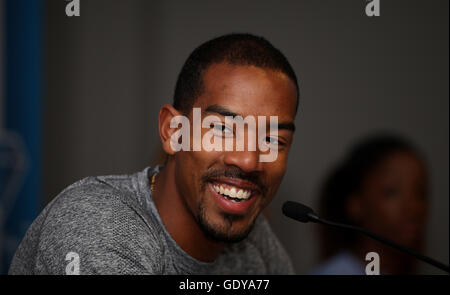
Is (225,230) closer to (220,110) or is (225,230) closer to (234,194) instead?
(234,194)

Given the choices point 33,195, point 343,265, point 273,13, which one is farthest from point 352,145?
point 33,195

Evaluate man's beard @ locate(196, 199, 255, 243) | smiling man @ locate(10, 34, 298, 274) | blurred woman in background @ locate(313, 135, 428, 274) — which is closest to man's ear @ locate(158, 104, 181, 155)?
smiling man @ locate(10, 34, 298, 274)

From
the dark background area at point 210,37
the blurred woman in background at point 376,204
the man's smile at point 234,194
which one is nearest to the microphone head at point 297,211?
the man's smile at point 234,194

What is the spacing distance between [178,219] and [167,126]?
0.15 meters

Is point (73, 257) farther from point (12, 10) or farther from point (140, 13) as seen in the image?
point (12, 10)

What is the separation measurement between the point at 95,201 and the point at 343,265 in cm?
67

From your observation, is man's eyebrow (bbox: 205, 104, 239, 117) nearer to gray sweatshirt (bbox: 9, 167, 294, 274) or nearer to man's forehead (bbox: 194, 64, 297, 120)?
man's forehead (bbox: 194, 64, 297, 120)

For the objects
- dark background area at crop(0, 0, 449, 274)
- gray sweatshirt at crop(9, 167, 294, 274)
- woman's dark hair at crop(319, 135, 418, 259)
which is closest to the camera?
gray sweatshirt at crop(9, 167, 294, 274)

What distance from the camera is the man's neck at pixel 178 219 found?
736 millimetres

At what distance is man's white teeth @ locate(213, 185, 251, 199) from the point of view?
667 mm

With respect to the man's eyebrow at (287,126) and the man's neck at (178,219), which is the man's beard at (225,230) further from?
the man's eyebrow at (287,126)

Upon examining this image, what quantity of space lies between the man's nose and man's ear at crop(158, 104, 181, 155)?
11 centimetres

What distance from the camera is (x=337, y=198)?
3.90ft

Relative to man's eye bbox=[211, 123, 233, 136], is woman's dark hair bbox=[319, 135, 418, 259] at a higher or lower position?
lower
